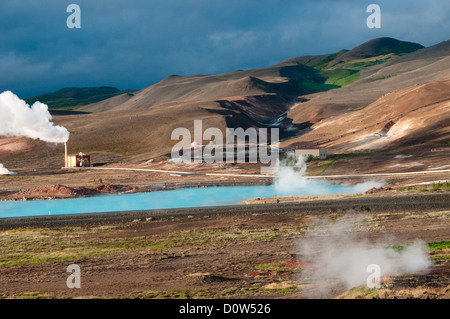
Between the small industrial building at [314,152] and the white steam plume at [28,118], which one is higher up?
the white steam plume at [28,118]

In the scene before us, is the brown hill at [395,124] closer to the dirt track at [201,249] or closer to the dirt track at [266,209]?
the dirt track at [266,209]

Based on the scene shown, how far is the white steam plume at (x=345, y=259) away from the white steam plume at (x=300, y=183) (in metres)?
21.1

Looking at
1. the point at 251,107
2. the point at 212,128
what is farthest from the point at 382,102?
the point at 251,107

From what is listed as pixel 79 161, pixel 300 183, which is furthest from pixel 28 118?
pixel 300 183

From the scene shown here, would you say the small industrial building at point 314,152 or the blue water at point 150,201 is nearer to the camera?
the blue water at point 150,201

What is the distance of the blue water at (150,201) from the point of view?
40406mm

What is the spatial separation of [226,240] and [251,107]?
126111mm

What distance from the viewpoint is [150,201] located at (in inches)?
1752

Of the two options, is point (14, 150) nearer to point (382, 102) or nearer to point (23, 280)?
point (382, 102)

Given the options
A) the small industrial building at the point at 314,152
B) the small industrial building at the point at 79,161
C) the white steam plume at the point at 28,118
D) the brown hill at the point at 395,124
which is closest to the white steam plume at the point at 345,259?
the small industrial building at the point at 314,152

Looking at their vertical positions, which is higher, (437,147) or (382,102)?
(382,102)

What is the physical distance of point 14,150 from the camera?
94688mm

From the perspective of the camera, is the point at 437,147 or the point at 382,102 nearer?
the point at 437,147

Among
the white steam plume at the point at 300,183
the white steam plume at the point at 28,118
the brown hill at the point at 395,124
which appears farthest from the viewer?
the white steam plume at the point at 28,118
